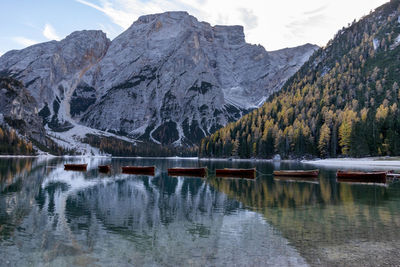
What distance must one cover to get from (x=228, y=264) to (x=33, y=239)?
1411 centimetres

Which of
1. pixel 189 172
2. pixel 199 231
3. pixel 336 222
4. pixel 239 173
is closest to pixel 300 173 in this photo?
pixel 239 173

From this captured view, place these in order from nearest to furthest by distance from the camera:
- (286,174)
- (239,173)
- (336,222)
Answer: (336,222)
(286,174)
(239,173)

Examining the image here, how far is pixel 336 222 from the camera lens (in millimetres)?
28359

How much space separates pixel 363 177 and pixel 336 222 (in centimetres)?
4612

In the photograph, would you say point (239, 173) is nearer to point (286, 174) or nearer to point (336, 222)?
point (286, 174)

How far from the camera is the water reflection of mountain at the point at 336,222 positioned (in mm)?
19828

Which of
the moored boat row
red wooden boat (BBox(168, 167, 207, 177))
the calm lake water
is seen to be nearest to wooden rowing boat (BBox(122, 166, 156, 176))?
the moored boat row

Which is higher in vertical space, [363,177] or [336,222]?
[363,177]

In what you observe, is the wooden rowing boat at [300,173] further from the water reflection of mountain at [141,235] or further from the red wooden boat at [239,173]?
the water reflection of mountain at [141,235]

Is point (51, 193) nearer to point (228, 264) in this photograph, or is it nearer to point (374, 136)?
point (228, 264)

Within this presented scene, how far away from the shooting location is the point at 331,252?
1984cm

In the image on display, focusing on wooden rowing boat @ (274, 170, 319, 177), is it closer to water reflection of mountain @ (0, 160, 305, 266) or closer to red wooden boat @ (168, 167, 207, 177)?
red wooden boat @ (168, 167, 207, 177)

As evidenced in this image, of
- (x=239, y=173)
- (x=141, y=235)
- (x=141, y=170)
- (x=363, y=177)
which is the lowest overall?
(x=141, y=235)

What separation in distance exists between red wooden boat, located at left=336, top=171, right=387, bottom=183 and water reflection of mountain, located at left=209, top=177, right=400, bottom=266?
794 inches
